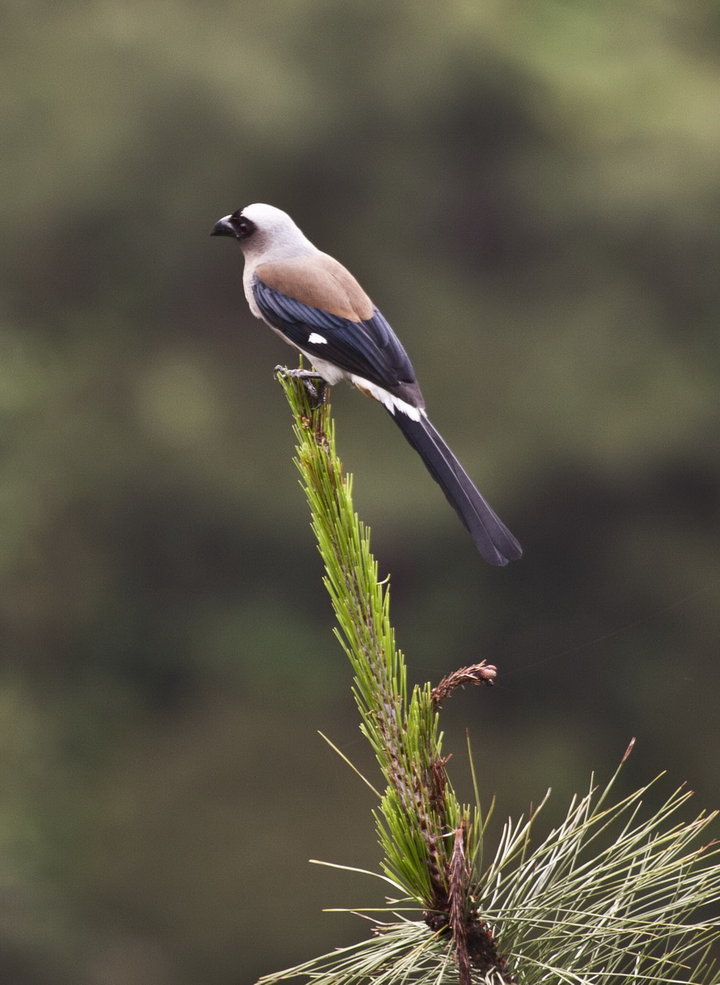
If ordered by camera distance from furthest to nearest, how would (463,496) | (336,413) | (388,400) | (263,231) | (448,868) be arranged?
(336,413)
(263,231)
(388,400)
(463,496)
(448,868)

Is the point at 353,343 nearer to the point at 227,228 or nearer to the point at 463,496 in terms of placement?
the point at 463,496

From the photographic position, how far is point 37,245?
4023 millimetres

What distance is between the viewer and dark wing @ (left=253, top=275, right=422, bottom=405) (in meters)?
1.23

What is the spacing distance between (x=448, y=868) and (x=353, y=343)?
2.13 feet

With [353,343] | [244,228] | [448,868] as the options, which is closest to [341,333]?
[353,343]

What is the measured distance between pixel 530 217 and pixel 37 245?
1797mm

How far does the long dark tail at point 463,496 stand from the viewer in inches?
37.1

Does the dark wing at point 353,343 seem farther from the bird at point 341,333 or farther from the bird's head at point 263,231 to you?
the bird's head at point 263,231

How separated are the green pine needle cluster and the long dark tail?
0.14 m

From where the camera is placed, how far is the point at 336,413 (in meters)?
3.61

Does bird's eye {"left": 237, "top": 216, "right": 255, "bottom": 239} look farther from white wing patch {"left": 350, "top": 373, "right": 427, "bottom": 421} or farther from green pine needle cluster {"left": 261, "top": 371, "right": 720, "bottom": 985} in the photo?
green pine needle cluster {"left": 261, "top": 371, "right": 720, "bottom": 985}

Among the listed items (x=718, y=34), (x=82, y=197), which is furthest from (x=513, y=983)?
(x=718, y=34)

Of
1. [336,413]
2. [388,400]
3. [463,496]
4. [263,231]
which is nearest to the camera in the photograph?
[463,496]

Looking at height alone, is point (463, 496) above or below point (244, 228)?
below
